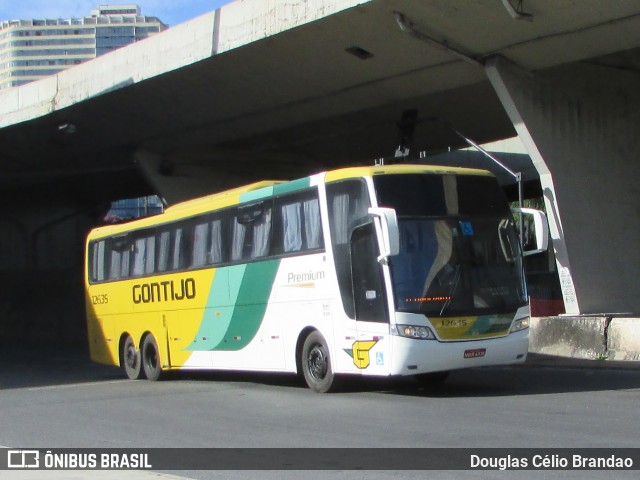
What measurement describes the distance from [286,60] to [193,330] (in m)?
7.14

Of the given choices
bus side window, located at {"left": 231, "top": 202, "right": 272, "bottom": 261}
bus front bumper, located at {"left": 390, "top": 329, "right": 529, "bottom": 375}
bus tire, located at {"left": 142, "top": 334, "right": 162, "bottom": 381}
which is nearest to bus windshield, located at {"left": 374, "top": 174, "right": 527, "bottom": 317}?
bus front bumper, located at {"left": 390, "top": 329, "right": 529, "bottom": 375}

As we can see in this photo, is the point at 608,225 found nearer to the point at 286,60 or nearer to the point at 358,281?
the point at 286,60

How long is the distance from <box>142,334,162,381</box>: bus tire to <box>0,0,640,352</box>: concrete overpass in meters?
6.54

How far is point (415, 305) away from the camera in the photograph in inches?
524

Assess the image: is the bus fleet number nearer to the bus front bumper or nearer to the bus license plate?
the bus front bumper

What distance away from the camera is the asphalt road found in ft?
32.2

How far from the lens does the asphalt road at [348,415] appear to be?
9828mm

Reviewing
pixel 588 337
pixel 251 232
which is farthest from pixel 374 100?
pixel 251 232

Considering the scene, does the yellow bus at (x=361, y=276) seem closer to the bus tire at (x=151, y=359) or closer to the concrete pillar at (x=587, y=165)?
the bus tire at (x=151, y=359)

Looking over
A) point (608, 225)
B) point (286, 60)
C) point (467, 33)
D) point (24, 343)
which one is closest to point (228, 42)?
point (286, 60)

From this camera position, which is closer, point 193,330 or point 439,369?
point 439,369

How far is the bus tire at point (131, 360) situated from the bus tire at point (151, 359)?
24 centimetres

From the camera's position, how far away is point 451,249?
13.7 m

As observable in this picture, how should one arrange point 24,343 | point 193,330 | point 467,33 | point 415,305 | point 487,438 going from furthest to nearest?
1. point 24,343
2. point 467,33
3. point 193,330
4. point 415,305
5. point 487,438
